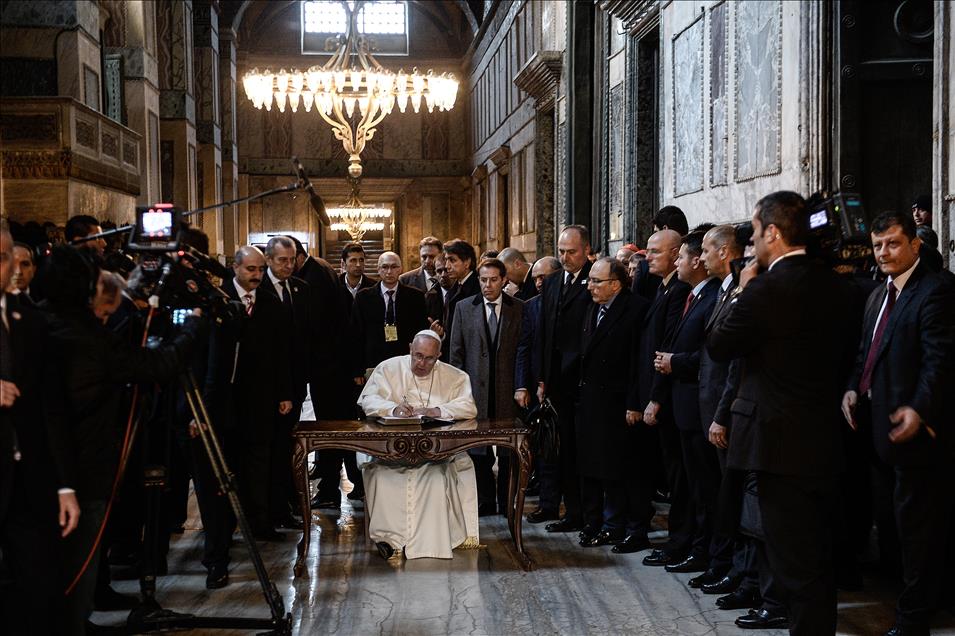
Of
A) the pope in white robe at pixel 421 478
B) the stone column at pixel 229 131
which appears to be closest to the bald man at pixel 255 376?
the pope in white robe at pixel 421 478

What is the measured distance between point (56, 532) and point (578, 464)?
11.2 ft

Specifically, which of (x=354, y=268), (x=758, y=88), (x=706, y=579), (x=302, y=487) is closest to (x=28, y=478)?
(x=302, y=487)

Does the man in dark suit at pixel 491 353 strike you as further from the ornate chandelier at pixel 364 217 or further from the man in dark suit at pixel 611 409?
the ornate chandelier at pixel 364 217

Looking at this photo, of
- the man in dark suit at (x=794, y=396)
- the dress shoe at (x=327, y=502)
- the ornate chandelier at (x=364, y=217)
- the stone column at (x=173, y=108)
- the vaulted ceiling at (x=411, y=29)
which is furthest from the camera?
the vaulted ceiling at (x=411, y=29)

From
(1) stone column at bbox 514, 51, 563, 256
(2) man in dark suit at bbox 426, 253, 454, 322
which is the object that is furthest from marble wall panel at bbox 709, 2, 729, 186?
(1) stone column at bbox 514, 51, 563, 256

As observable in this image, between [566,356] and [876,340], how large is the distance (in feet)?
7.48

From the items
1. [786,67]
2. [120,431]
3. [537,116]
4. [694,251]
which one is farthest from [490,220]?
[120,431]

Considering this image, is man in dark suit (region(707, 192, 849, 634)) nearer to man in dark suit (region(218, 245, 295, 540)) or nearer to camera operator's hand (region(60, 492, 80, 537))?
camera operator's hand (region(60, 492, 80, 537))

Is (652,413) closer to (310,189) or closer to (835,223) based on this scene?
(835,223)

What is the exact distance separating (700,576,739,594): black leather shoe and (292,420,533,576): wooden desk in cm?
95

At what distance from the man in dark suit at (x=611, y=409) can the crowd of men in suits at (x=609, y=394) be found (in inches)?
0.5

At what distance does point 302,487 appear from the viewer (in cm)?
550

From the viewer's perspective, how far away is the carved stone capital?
13.3 metres

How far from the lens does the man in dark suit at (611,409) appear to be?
595 centimetres
